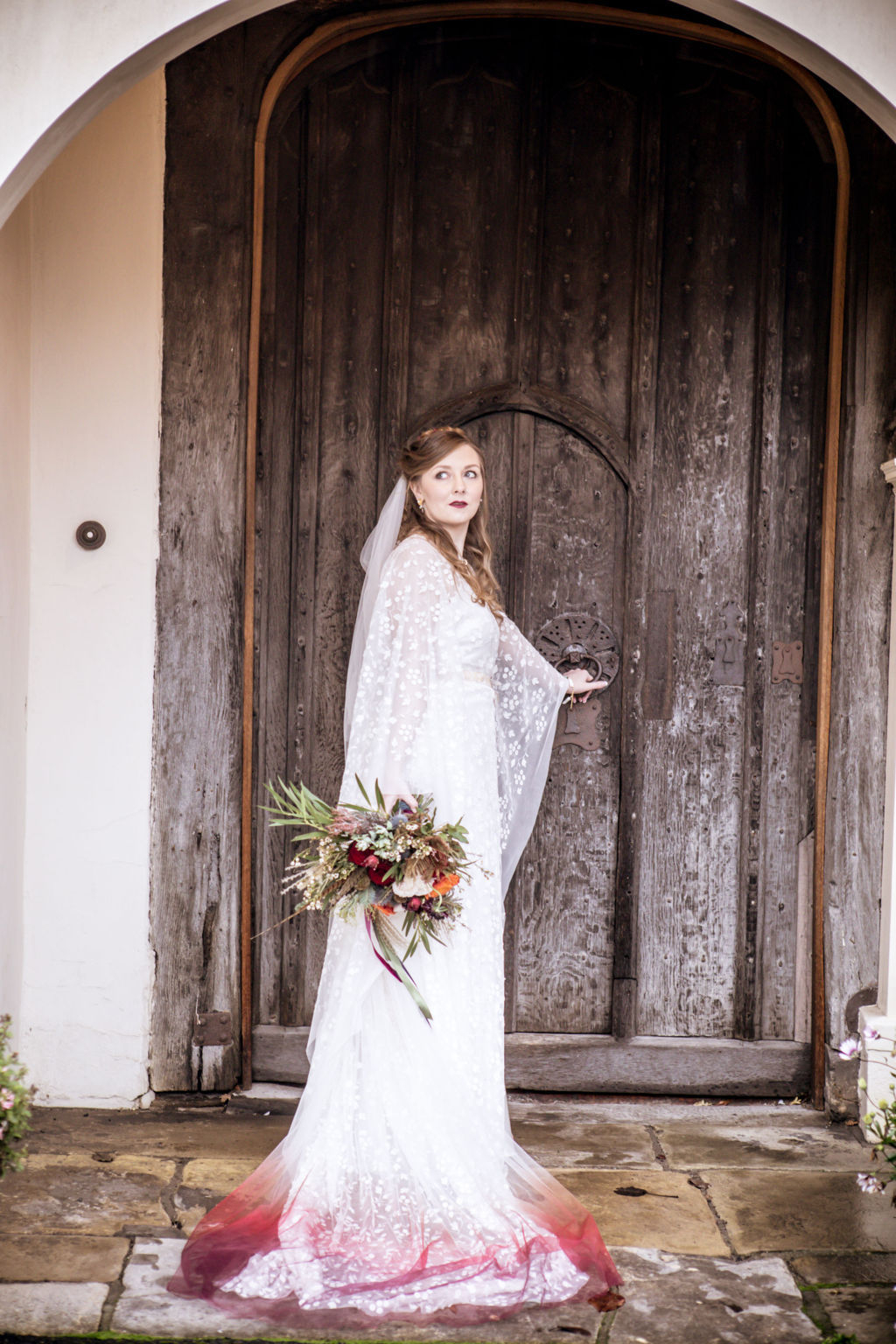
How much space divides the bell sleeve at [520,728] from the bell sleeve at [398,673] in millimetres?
372

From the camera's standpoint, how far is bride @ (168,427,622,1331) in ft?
7.95

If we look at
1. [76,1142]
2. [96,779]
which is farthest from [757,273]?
[76,1142]

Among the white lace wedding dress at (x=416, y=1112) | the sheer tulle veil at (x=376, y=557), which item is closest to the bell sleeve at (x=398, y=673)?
the white lace wedding dress at (x=416, y=1112)

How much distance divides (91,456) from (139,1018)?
1.73 metres

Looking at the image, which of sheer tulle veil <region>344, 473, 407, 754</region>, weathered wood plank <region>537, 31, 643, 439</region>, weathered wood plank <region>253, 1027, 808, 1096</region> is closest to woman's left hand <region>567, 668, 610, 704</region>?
sheer tulle veil <region>344, 473, 407, 754</region>

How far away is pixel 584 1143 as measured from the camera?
10.9 feet

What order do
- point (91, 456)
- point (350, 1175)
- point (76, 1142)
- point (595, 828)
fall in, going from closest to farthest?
point (350, 1175) → point (76, 1142) → point (91, 456) → point (595, 828)

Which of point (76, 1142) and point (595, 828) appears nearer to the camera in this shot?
point (76, 1142)

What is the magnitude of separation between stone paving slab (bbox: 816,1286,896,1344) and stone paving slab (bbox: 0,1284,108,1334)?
1.53 meters

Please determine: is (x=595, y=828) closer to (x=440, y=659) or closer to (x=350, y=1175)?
(x=440, y=659)

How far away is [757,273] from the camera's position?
142 inches

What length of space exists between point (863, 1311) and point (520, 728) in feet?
5.13

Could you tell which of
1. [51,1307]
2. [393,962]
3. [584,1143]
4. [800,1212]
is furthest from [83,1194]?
[800,1212]

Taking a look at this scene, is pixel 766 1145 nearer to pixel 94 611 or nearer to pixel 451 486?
pixel 451 486
